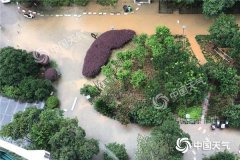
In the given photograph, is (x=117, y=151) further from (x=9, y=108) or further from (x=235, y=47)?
(x=235, y=47)

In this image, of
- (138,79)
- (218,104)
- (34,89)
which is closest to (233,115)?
(218,104)

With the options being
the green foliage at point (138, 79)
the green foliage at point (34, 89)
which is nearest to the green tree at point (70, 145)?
the green foliage at point (34, 89)

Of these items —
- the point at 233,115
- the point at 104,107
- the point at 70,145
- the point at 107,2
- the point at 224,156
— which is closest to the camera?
the point at 70,145

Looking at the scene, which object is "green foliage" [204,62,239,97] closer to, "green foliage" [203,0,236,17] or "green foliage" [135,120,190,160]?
"green foliage" [203,0,236,17]

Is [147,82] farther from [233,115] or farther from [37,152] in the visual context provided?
[37,152]

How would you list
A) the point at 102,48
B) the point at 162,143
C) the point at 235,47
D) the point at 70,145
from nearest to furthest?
A: the point at 162,143 < the point at 70,145 < the point at 235,47 < the point at 102,48

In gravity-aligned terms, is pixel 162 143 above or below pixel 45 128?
below

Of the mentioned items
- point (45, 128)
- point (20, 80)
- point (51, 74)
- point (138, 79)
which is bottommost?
point (45, 128)
